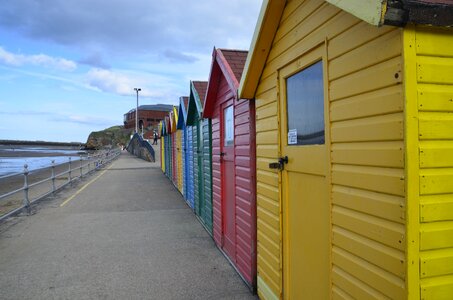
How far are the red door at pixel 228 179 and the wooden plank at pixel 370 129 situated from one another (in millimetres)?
3450

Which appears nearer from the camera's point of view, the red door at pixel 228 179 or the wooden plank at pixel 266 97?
the wooden plank at pixel 266 97

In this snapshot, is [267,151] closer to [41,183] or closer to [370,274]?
[370,274]

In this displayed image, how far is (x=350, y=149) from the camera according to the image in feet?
8.69

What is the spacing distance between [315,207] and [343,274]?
2.15 feet

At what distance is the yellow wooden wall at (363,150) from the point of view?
2.18 metres

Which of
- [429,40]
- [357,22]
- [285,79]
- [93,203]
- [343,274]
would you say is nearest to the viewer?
[429,40]

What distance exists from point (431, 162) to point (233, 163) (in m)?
4.13

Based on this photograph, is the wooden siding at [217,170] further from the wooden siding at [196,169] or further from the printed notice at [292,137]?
the printed notice at [292,137]

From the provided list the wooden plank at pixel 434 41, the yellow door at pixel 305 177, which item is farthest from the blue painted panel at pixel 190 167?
the wooden plank at pixel 434 41

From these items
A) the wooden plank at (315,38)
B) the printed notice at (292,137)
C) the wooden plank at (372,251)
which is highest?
the wooden plank at (315,38)

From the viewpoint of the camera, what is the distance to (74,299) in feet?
16.0

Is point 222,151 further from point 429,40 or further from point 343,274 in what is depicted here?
point 429,40

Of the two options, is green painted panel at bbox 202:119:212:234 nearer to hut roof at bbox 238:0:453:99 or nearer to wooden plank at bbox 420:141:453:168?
hut roof at bbox 238:0:453:99

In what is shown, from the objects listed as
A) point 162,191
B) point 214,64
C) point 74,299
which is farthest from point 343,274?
point 162,191
